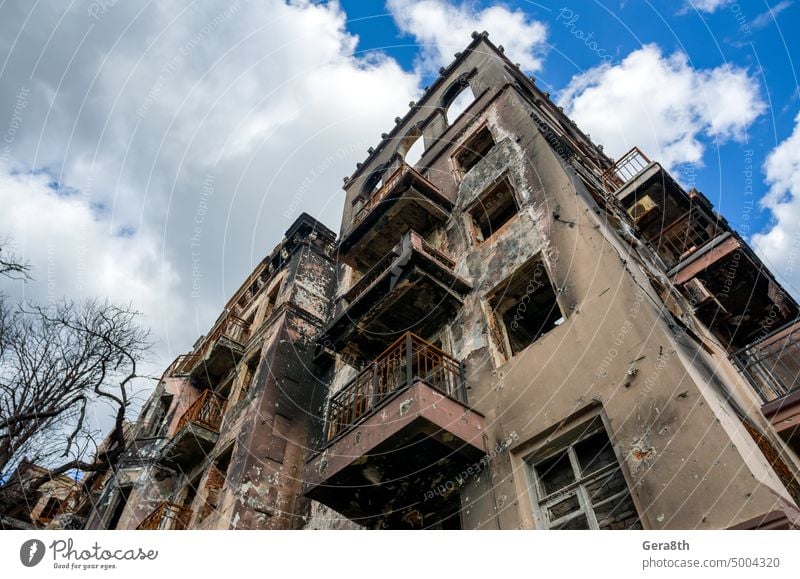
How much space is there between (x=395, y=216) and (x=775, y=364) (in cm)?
957

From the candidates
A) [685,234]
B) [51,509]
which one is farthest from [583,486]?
[51,509]

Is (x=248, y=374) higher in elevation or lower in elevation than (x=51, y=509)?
lower

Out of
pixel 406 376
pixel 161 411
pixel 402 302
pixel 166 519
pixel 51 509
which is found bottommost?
pixel 406 376

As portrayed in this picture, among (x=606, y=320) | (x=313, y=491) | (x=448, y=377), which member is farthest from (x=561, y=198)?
(x=313, y=491)

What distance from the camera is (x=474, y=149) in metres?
15.4

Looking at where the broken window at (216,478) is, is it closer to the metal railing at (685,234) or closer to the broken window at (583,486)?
the broken window at (583,486)

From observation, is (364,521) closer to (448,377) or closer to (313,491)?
(313,491)

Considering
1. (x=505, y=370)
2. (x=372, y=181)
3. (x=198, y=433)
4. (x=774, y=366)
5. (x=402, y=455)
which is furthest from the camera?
(x=372, y=181)

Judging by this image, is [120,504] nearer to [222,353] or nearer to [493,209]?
[222,353]

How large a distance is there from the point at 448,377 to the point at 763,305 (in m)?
8.86

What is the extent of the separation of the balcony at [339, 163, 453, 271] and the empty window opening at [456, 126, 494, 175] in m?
1.98

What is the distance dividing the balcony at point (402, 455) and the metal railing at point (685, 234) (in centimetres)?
809

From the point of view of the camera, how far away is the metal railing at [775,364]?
30.7 ft
